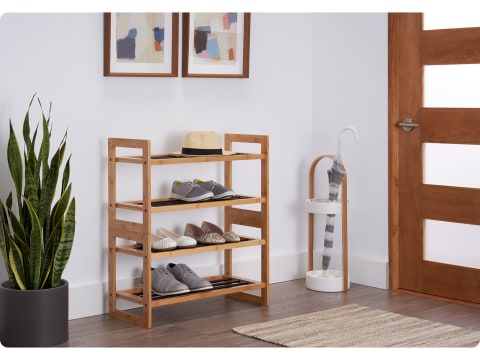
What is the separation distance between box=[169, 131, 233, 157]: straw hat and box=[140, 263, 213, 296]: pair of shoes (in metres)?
0.57

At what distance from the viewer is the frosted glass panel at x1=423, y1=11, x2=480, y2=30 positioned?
168 inches

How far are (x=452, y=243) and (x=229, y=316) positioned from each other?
1243 mm

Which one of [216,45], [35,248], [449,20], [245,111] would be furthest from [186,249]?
[449,20]

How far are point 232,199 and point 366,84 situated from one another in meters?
1.11

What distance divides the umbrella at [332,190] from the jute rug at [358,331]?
66cm

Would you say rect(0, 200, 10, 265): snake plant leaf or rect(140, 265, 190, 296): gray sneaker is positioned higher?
rect(0, 200, 10, 265): snake plant leaf

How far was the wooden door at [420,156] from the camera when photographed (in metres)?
4.31

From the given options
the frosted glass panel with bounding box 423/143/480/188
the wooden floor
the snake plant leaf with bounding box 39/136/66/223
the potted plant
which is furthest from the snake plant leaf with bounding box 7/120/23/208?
the frosted glass panel with bounding box 423/143/480/188

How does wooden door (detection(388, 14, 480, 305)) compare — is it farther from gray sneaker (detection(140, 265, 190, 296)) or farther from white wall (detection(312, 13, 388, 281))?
gray sneaker (detection(140, 265, 190, 296))

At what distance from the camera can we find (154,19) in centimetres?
420

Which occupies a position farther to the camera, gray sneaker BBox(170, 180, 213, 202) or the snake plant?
gray sneaker BBox(170, 180, 213, 202)

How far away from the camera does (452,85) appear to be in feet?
14.3

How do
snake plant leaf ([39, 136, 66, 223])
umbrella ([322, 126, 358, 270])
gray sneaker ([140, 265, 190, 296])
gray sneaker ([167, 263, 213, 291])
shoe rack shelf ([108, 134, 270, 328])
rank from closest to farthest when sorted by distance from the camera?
snake plant leaf ([39, 136, 66, 223])
shoe rack shelf ([108, 134, 270, 328])
gray sneaker ([140, 265, 190, 296])
gray sneaker ([167, 263, 213, 291])
umbrella ([322, 126, 358, 270])

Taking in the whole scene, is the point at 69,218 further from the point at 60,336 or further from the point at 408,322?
the point at 408,322
